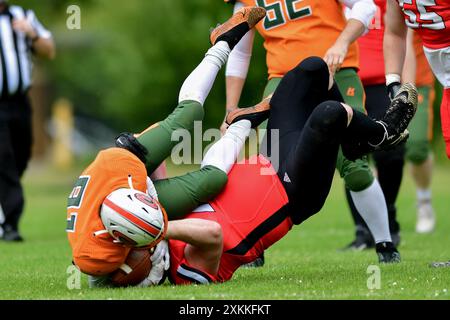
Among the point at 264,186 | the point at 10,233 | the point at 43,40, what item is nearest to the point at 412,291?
the point at 264,186

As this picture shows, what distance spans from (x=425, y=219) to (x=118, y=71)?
17.8 m

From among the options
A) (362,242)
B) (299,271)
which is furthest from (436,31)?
(362,242)

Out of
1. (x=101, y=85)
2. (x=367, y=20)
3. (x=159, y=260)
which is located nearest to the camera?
(x=159, y=260)

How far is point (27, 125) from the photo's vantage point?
9453mm

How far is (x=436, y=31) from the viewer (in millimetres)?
5305

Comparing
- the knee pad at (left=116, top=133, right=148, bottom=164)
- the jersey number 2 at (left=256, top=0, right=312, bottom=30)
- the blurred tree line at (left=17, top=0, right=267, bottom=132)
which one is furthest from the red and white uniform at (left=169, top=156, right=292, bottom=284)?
the blurred tree line at (left=17, top=0, right=267, bottom=132)

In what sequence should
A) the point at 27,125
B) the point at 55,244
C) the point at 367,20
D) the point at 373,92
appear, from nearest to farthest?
the point at 367,20
the point at 373,92
the point at 55,244
the point at 27,125

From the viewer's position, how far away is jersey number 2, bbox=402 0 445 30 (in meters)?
5.24

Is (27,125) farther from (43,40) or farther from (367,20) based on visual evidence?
(367,20)

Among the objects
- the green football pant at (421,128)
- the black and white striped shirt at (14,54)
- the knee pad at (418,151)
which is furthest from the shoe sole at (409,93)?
the black and white striped shirt at (14,54)

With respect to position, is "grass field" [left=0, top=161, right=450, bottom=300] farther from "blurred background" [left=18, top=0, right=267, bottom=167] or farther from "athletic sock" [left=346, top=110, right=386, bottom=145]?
"blurred background" [left=18, top=0, right=267, bottom=167]

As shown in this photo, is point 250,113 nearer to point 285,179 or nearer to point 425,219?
point 285,179

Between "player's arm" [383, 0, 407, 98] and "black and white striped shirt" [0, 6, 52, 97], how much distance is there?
4864 mm

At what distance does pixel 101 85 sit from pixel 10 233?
21.4 metres
